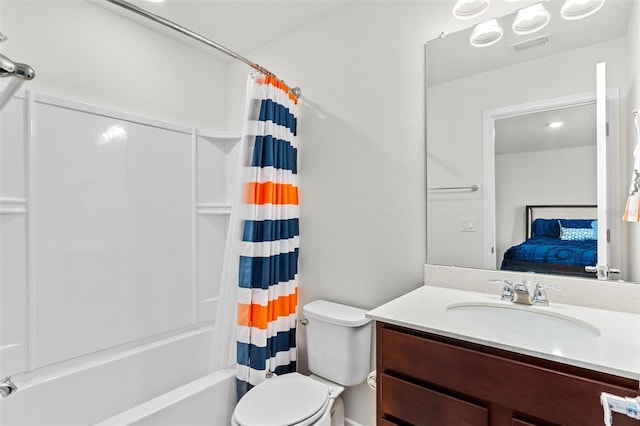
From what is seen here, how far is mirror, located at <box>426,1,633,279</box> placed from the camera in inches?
46.9

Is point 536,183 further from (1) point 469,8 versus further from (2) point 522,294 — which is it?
(1) point 469,8

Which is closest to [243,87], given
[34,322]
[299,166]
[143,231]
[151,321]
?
[299,166]

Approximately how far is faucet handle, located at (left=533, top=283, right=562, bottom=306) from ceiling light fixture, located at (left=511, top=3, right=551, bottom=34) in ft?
3.51

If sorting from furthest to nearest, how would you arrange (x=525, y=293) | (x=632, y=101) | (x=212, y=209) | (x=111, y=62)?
(x=212, y=209)
(x=111, y=62)
(x=525, y=293)
(x=632, y=101)

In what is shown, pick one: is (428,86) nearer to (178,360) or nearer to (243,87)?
(243,87)

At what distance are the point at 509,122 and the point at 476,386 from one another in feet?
3.59

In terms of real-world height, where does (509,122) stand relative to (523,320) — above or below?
above

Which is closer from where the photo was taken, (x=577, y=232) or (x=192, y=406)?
(x=577, y=232)

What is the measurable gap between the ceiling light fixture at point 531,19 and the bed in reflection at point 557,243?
760mm

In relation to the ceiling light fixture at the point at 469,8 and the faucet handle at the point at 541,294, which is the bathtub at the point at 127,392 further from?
the ceiling light fixture at the point at 469,8

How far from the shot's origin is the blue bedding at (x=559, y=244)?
120cm

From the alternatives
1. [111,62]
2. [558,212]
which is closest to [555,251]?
[558,212]

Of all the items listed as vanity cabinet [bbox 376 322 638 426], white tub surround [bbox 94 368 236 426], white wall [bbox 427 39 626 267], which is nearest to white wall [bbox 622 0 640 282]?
white wall [bbox 427 39 626 267]

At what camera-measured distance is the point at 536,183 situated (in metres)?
1.30
